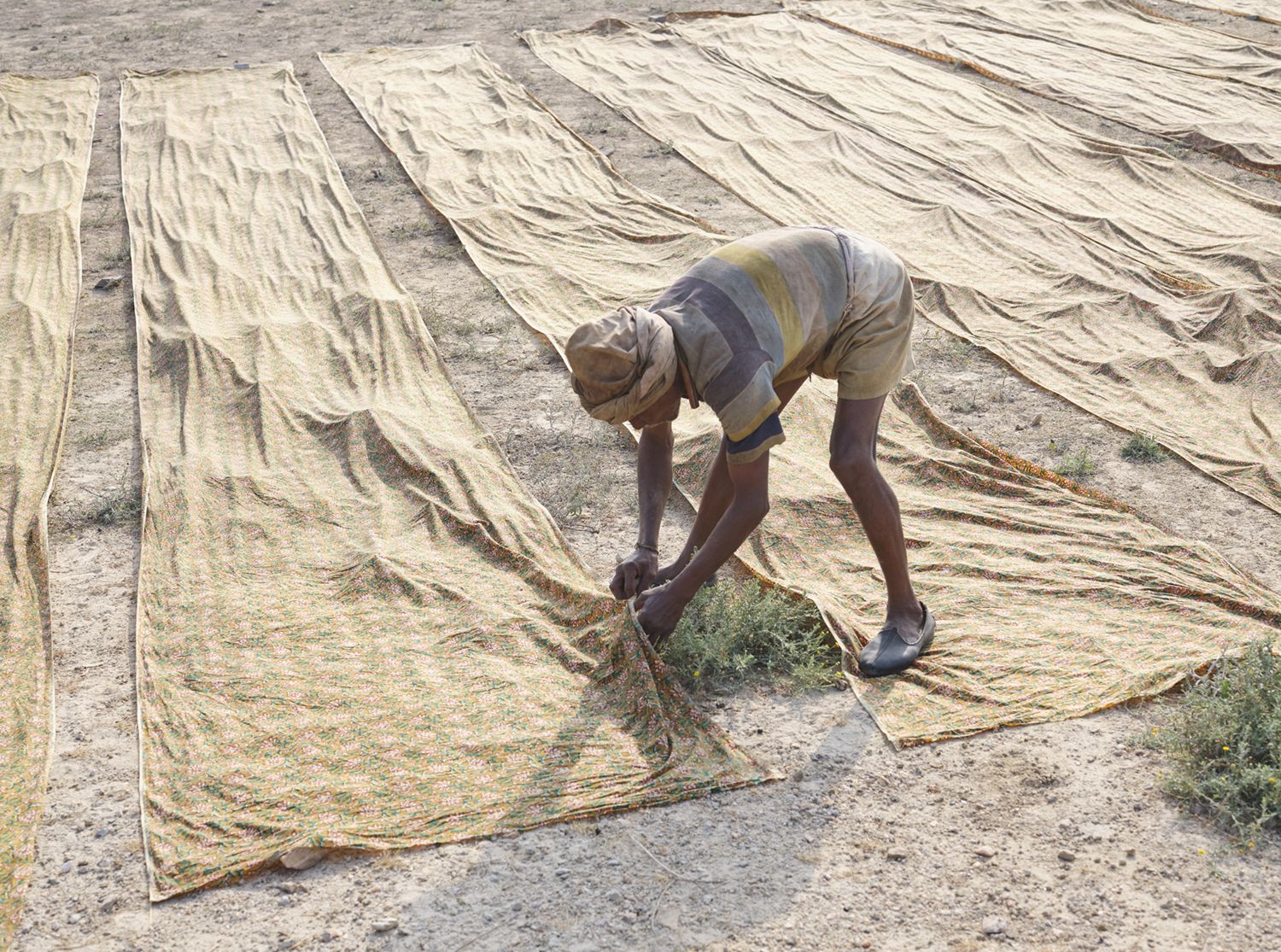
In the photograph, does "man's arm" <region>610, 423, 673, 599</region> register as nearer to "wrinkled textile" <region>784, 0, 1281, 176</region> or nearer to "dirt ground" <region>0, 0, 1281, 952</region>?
"dirt ground" <region>0, 0, 1281, 952</region>

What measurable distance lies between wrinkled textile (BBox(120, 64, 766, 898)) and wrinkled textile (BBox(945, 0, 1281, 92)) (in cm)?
730

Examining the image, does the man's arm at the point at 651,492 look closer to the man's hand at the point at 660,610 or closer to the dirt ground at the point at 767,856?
the man's hand at the point at 660,610

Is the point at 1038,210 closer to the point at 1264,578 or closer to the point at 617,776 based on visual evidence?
the point at 1264,578

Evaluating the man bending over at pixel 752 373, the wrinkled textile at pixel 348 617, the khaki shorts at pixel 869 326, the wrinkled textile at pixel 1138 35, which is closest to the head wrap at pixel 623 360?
the man bending over at pixel 752 373

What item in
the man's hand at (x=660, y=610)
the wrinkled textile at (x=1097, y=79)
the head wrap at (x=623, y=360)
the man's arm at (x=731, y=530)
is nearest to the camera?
the head wrap at (x=623, y=360)

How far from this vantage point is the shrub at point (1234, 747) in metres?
2.75

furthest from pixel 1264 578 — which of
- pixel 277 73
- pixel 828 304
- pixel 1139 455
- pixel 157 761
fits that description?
pixel 277 73

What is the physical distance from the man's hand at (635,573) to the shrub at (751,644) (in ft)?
0.70

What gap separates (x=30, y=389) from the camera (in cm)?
524

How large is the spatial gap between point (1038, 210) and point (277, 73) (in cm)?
691

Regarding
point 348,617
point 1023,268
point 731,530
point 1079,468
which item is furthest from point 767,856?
point 1023,268

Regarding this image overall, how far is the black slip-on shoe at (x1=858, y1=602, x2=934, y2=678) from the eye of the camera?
3352 millimetres

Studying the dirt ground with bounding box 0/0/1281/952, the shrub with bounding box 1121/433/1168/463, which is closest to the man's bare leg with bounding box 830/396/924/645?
the dirt ground with bounding box 0/0/1281/952

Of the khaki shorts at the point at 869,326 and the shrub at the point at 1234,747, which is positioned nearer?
the shrub at the point at 1234,747
